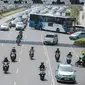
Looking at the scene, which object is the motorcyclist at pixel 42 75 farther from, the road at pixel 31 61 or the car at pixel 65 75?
the car at pixel 65 75

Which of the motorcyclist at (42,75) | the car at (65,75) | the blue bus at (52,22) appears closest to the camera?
the car at (65,75)

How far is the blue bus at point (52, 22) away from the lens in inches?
2645

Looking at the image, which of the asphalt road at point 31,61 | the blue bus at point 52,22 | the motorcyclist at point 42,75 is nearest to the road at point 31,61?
the asphalt road at point 31,61

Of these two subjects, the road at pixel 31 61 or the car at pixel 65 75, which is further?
the road at pixel 31 61

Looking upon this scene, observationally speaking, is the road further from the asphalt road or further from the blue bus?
the blue bus

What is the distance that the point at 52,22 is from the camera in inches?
2709

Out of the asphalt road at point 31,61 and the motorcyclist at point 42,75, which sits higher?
the motorcyclist at point 42,75

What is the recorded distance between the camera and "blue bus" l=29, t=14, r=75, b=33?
67.2 metres

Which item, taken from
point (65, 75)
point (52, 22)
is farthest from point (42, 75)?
point (52, 22)

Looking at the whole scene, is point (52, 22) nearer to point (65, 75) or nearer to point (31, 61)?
point (31, 61)

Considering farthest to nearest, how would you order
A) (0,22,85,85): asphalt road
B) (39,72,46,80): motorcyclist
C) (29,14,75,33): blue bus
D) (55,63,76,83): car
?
(29,14,75,33): blue bus < (39,72,46,80): motorcyclist < (0,22,85,85): asphalt road < (55,63,76,83): car

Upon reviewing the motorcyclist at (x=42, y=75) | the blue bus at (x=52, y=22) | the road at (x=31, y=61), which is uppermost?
the motorcyclist at (x=42, y=75)

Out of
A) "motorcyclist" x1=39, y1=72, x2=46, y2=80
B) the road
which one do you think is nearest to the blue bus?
the road

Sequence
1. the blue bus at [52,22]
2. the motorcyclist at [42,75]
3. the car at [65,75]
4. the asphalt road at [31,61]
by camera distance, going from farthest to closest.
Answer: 1. the blue bus at [52,22]
2. the motorcyclist at [42,75]
3. the asphalt road at [31,61]
4. the car at [65,75]
